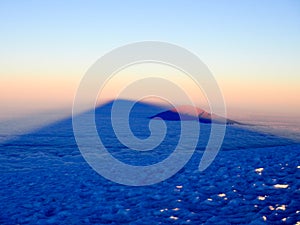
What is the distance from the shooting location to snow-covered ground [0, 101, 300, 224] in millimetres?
4812

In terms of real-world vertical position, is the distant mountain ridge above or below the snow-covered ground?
above

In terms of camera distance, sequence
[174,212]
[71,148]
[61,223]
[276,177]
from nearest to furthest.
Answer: [61,223] < [174,212] < [276,177] < [71,148]

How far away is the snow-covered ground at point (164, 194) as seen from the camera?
4.81 meters

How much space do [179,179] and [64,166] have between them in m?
3.82

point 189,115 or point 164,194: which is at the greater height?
point 189,115

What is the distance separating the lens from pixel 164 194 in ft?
19.9

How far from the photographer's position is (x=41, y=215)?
5090 millimetres

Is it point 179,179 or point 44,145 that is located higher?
point 44,145

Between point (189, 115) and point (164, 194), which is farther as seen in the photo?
point (189, 115)

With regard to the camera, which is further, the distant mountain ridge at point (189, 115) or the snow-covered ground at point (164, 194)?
the distant mountain ridge at point (189, 115)

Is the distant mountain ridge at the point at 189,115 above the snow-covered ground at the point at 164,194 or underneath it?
above

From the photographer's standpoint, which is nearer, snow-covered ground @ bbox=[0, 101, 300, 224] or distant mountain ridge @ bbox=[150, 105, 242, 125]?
snow-covered ground @ bbox=[0, 101, 300, 224]

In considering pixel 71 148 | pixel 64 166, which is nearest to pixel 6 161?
pixel 64 166

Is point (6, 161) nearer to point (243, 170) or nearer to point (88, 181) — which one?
point (88, 181)
